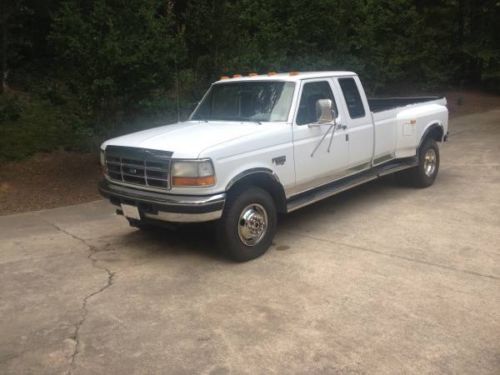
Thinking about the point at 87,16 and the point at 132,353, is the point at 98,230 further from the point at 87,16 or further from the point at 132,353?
the point at 87,16

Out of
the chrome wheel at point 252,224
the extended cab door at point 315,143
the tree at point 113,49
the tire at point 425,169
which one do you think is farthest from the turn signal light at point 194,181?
the tire at point 425,169

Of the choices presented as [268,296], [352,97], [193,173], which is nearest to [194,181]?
[193,173]

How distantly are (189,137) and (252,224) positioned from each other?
3.68 feet

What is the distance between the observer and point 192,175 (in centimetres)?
488

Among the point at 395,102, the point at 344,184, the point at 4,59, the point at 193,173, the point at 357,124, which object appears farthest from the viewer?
the point at 4,59

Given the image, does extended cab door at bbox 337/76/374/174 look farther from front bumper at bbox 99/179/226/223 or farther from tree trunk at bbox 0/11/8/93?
tree trunk at bbox 0/11/8/93

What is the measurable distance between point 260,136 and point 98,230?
2658mm

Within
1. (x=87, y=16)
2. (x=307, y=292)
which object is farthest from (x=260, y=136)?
(x=87, y=16)

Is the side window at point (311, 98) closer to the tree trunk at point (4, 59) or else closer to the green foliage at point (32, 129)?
the green foliage at point (32, 129)

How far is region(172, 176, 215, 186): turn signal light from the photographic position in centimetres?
488

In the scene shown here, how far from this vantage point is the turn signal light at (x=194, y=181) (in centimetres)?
488

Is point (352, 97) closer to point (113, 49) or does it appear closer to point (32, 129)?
point (113, 49)

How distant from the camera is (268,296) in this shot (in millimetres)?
4457

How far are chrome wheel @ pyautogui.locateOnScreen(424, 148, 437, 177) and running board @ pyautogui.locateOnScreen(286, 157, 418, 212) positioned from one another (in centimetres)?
41
